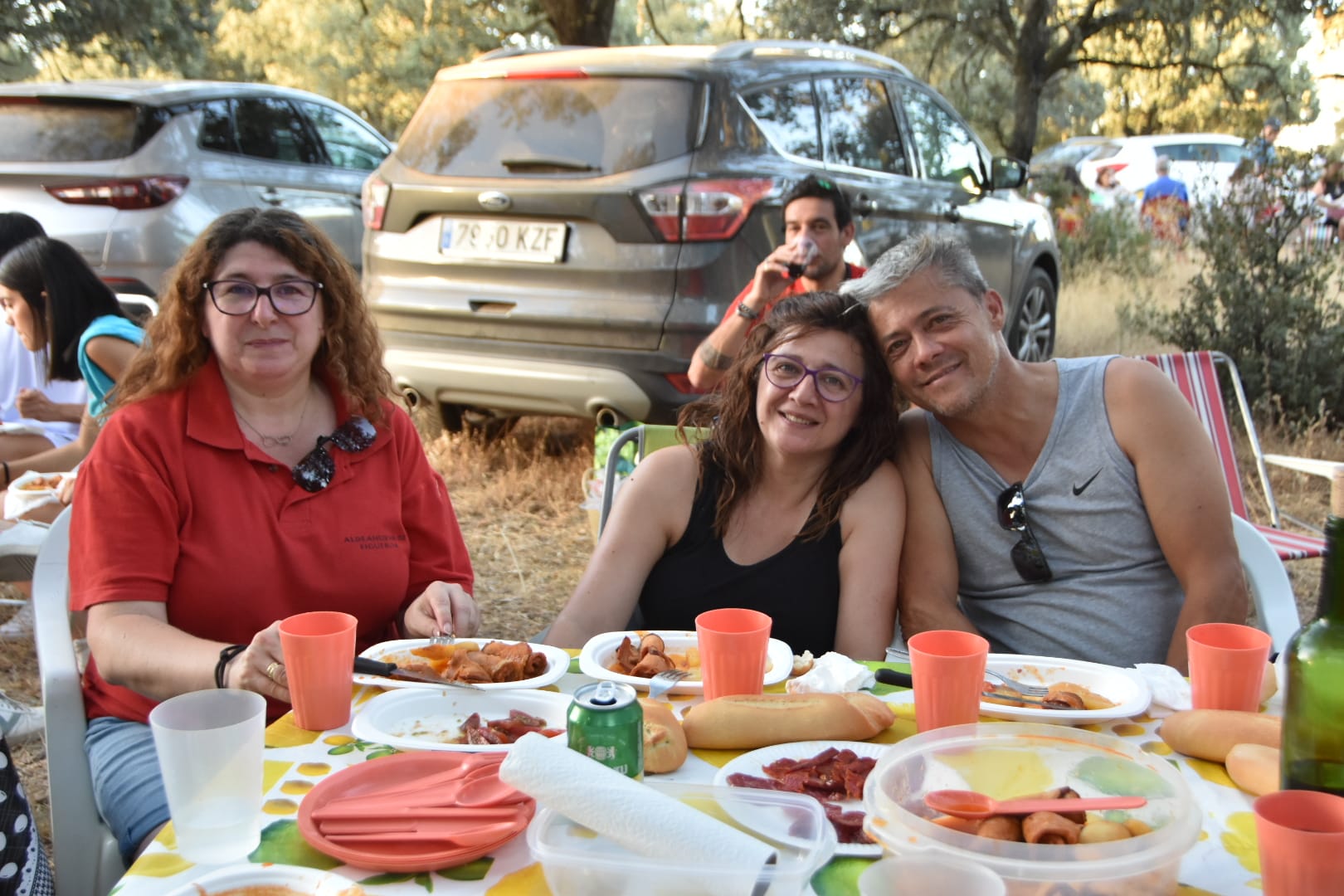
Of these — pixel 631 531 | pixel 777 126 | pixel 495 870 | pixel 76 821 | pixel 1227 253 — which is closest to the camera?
pixel 495 870

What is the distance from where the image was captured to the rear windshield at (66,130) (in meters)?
6.60

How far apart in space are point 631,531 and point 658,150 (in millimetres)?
2783

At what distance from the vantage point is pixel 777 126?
528 cm

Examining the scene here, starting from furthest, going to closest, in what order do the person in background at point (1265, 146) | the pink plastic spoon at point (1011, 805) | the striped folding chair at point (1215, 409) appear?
the person in background at point (1265, 146), the striped folding chair at point (1215, 409), the pink plastic spoon at point (1011, 805)

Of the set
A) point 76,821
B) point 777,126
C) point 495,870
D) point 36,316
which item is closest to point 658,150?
point 777,126

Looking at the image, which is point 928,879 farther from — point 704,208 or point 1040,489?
point 704,208

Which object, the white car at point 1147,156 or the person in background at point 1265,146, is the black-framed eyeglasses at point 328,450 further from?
the white car at point 1147,156

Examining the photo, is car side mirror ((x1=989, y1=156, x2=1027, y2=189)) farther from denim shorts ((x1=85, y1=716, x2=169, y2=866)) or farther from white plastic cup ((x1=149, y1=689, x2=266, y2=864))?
white plastic cup ((x1=149, y1=689, x2=266, y2=864))

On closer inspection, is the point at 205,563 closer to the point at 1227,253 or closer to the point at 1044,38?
the point at 1227,253

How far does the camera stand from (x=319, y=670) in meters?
1.64

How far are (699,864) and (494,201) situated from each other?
448 cm

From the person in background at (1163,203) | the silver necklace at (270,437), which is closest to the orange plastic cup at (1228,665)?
the silver necklace at (270,437)

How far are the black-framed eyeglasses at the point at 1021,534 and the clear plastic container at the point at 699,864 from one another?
1.58 metres

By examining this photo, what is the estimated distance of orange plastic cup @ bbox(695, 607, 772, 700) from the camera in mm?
1711
